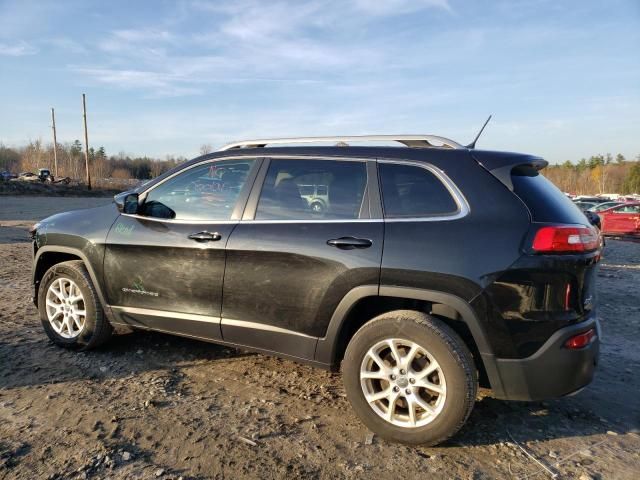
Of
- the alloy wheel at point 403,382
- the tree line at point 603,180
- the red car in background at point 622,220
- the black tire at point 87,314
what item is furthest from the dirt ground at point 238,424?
the tree line at point 603,180

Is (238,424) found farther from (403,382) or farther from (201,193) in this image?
(201,193)

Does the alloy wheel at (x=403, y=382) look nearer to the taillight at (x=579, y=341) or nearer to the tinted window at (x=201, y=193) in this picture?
the taillight at (x=579, y=341)

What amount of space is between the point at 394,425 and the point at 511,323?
94 cm

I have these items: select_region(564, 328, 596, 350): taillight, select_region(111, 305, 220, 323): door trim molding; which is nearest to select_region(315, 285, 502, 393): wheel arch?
select_region(564, 328, 596, 350): taillight

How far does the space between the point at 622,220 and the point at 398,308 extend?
55.3ft

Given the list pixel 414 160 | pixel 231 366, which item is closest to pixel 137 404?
pixel 231 366

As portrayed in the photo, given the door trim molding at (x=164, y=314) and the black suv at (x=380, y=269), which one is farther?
the door trim molding at (x=164, y=314)

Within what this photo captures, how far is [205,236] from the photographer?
136 inches

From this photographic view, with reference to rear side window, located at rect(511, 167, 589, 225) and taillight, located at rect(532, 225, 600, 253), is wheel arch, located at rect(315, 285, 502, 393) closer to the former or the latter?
taillight, located at rect(532, 225, 600, 253)

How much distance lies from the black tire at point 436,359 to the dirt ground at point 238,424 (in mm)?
120

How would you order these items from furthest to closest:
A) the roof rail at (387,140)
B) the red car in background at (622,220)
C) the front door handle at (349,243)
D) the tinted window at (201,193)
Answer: the red car in background at (622,220) < the tinted window at (201,193) < the roof rail at (387,140) < the front door handle at (349,243)

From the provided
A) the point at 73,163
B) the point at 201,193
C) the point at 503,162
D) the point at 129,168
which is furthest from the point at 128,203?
the point at 129,168

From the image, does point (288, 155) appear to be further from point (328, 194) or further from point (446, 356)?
point (446, 356)

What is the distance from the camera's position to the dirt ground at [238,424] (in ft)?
8.57
